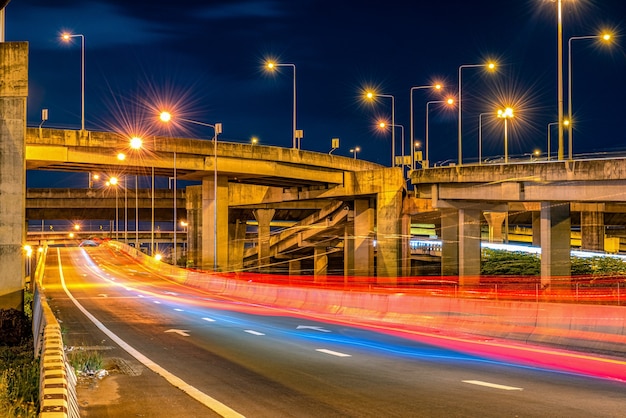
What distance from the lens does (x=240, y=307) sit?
34.6 metres

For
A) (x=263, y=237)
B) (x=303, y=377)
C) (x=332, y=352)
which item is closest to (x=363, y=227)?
(x=263, y=237)

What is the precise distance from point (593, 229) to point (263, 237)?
3594 cm

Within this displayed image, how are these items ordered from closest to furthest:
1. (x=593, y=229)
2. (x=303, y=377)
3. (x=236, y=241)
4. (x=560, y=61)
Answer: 1. (x=303, y=377)
2. (x=560, y=61)
3. (x=593, y=229)
4. (x=236, y=241)

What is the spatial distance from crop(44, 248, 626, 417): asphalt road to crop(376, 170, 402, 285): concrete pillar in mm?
32226

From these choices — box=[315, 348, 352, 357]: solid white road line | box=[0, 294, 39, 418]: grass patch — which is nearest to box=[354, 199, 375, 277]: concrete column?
box=[0, 294, 39, 418]: grass patch

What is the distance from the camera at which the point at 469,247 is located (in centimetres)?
5300

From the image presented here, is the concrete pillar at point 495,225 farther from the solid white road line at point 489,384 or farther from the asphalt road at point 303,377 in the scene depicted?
the solid white road line at point 489,384

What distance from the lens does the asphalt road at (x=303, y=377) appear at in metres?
11.3

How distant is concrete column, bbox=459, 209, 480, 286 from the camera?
52406 millimetres

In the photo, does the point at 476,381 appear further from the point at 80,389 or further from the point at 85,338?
the point at 85,338

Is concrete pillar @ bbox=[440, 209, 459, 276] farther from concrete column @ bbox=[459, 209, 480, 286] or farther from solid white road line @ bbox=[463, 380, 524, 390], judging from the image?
solid white road line @ bbox=[463, 380, 524, 390]

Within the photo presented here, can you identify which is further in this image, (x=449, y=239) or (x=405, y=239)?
(x=405, y=239)

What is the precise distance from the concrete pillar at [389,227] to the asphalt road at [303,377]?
32226 millimetres

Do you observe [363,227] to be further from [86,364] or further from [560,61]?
[86,364]
